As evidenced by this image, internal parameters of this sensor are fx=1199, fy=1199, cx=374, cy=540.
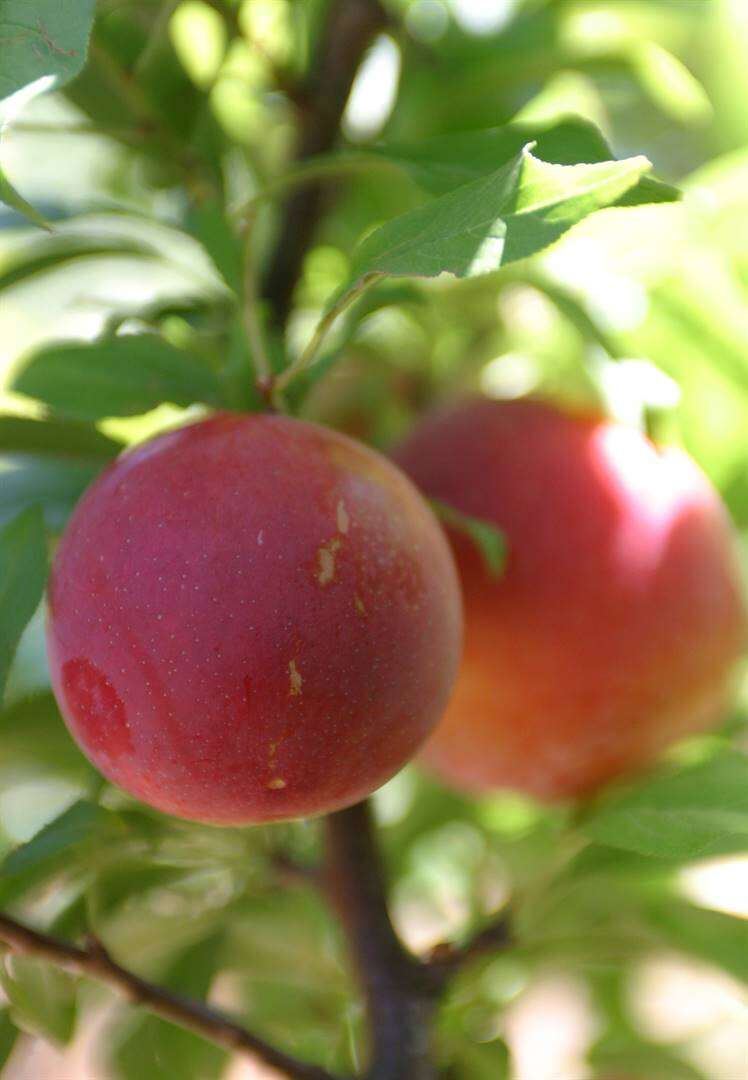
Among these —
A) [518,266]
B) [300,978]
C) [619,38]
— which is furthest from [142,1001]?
[619,38]

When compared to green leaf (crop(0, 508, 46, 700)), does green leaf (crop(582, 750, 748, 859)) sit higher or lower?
lower

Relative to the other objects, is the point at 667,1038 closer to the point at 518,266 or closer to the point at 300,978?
the point at 300,978

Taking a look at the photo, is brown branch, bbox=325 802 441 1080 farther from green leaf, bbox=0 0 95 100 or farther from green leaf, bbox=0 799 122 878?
green leaf, bbox=0 0 95 100

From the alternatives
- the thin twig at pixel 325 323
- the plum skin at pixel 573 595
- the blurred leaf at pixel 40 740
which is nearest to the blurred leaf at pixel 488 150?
the thin twig at pixel 325 323

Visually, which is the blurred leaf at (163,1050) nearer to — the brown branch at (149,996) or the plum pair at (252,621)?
the brown branch at (149,996)

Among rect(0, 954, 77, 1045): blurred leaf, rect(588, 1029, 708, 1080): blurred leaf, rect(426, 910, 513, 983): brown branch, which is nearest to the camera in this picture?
rect(0, 954, 77, 1045): blurred leaf

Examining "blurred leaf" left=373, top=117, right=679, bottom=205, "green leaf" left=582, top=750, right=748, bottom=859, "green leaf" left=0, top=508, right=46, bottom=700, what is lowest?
"green leaf" left=582, top=750, right=748, bottom=859

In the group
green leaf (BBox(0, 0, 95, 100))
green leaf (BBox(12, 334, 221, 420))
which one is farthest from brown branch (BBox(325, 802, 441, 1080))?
green leaf (BBox(0, 0, 95, 100))

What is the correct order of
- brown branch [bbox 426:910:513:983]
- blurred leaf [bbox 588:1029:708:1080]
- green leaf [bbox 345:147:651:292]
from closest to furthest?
green leaf [bbox 345:147:651:292]
brown branch [bbox 426:910:513:983]
blurred leaf [bbox 588:1029:708:1080]
